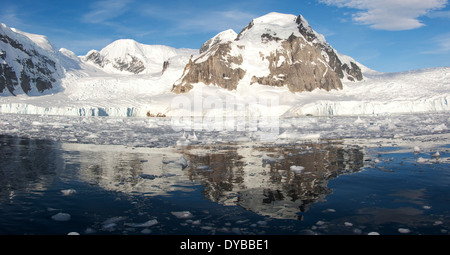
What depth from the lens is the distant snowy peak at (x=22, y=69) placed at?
273ft

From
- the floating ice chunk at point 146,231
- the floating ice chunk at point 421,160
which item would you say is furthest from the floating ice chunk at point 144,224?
the floating ice chunk at point 421,160

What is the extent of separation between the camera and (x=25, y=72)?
8669cm

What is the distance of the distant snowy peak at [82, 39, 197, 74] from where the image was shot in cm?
13546

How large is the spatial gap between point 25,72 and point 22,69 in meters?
1.07

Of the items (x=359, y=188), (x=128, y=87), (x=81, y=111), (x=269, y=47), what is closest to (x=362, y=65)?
(x=269, y=47)

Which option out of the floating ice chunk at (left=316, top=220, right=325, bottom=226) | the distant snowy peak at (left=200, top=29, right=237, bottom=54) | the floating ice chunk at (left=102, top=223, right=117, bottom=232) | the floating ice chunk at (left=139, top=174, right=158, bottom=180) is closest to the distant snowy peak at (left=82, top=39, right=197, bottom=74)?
the distant snowy peak at (left=200, top=29, right=237, bottom=54)

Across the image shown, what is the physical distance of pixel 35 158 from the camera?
32.4 ft

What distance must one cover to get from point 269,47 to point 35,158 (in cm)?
6703

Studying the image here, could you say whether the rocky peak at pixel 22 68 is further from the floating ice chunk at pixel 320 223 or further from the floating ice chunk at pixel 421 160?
the floating ice chunk at pixel 320 223

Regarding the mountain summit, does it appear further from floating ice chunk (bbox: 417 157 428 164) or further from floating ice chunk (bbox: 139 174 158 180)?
floating ice chunk (bbox: 139 174 158 180)

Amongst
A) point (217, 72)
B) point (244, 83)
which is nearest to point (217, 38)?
point (217, 72)

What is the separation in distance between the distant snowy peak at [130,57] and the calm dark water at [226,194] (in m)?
126

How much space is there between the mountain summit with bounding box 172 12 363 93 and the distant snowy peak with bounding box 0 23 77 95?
39297 mm

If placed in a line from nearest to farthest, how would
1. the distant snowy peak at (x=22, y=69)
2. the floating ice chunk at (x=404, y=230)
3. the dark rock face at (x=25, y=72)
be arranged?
the floating ice chunk at (x=404, y=230) → the dark rock face at (x=25, y=72) → the distant snowy peak at (x=22, y=69)
